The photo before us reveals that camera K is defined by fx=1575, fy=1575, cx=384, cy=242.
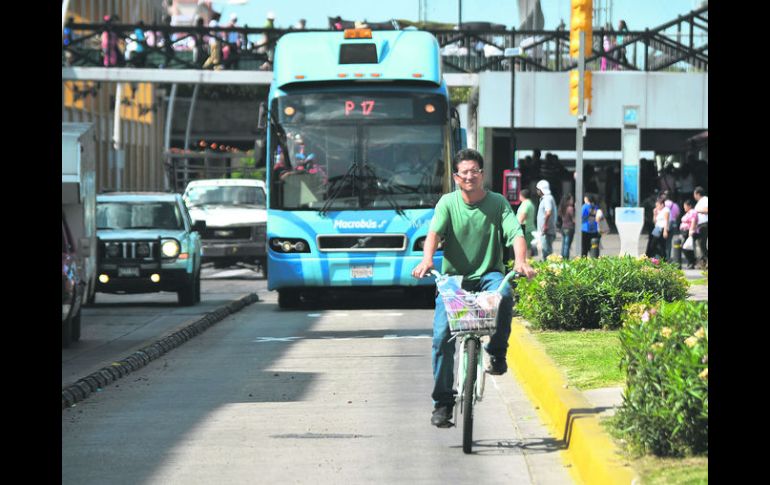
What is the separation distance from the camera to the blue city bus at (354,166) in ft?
70.9

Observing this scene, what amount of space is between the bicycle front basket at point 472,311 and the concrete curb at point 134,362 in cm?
375

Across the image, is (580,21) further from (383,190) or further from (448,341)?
(448,341)

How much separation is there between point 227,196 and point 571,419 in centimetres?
2524

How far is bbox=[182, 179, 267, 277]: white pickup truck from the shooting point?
108 feet

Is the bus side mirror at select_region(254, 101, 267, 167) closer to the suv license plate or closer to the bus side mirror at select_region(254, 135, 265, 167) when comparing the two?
the bus side mirror at select_region(254, 135, 265, 167)

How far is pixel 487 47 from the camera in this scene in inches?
1810

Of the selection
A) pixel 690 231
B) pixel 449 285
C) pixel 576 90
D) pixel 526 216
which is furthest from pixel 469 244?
pixel 690 231

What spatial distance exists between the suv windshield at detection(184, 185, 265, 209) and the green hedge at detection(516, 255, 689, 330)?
1868 centimetres

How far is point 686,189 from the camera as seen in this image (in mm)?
42969

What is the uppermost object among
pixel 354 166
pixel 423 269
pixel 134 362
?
pixel 354 166

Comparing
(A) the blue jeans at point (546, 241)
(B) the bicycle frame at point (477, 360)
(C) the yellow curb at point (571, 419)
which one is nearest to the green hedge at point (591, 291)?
(C) the yellow curb at point (571, 419)

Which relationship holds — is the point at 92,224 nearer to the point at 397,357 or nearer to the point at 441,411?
the point at 397,357

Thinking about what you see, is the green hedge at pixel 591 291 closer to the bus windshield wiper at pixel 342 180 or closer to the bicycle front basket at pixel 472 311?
the bicycle front basket at pixel 472 311

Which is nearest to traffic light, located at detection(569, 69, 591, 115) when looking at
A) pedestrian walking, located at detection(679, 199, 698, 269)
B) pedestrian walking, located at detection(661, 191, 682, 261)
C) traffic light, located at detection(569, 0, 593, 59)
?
traffic light, located at detection(569, 0, 593, 59)
